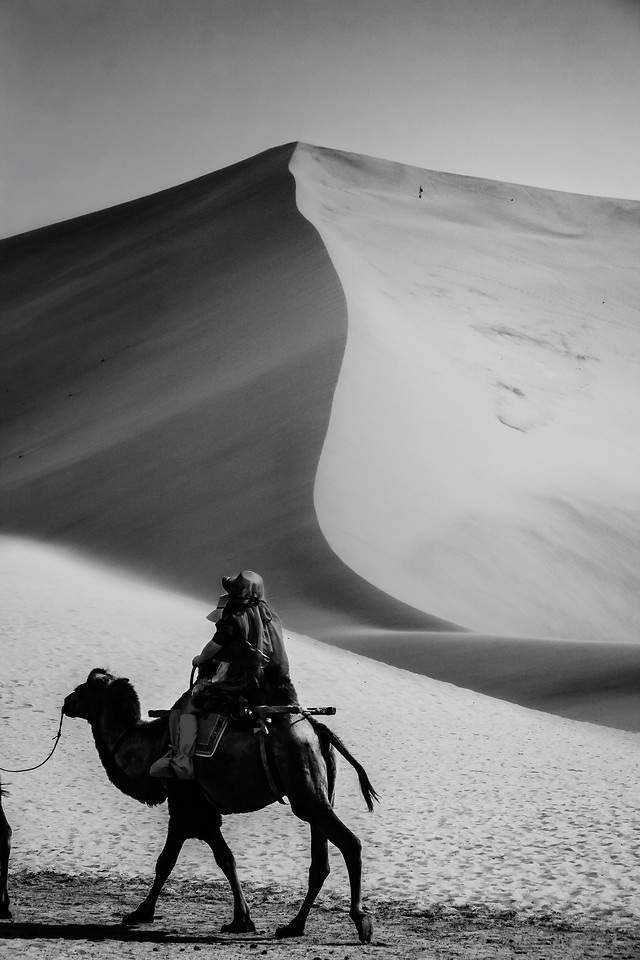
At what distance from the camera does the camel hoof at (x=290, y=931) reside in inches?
295

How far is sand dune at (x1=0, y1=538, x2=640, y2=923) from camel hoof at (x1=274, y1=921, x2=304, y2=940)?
1655 millimetres

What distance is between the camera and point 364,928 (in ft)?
23.9

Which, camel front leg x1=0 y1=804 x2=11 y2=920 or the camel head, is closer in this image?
camel front leg x1=0 y1=804 x2=11 y2=920

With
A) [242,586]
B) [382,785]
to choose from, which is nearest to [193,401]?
[382,785]

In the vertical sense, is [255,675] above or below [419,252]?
below

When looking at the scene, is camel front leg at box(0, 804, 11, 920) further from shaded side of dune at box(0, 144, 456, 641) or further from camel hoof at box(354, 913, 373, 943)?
shaded side of dune at box(0, 144, 456, 641)

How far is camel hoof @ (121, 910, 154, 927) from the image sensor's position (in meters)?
7.73

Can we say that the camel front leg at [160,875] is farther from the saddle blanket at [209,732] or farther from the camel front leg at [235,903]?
the saddle blanket at [209,732]

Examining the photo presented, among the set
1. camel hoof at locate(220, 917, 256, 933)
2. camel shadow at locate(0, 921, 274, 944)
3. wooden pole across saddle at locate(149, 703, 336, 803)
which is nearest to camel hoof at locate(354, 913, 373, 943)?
camel shadow at locate(0, 921, 274, 944)

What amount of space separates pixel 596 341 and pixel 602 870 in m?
38.4

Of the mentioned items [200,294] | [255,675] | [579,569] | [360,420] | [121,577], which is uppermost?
[200,294]

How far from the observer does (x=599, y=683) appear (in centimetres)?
1792

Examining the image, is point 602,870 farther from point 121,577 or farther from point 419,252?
point 419,252

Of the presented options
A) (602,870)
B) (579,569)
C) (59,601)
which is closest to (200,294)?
(579,569)
